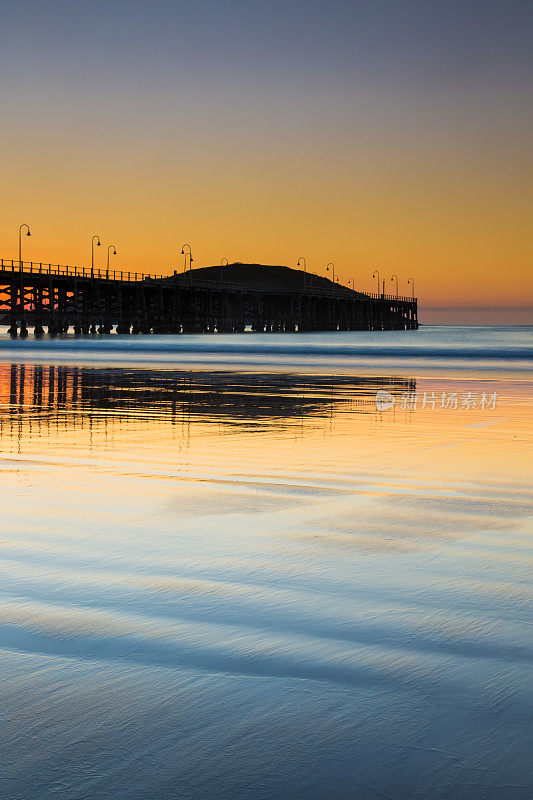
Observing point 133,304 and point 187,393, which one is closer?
point 187,393

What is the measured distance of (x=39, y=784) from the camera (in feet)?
10.2

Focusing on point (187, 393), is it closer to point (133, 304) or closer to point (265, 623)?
point (265, 623)

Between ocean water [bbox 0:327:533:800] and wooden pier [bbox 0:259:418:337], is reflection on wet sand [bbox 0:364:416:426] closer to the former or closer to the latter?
ocean water [bbox 0:327:533:800]

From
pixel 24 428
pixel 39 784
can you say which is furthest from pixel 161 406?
pixel 39 784

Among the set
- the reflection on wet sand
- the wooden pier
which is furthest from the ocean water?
the wooden pier

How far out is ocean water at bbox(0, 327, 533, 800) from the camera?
329 cm

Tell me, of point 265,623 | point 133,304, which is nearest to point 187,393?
point 265,623

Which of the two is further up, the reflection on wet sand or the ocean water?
the reflection on wet sand

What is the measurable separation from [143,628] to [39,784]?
1.65 m

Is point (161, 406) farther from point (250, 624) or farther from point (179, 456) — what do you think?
point (250, 624)

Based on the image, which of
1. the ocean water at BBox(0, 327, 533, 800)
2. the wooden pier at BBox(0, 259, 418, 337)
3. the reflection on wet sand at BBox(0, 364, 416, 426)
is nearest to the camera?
the ocean water at BBox(0, 327, 533, 800)

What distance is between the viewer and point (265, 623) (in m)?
4.84

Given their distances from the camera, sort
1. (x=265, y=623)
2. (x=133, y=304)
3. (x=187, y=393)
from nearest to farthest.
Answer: (x=265, y=623)
(x=187, y=393)
(x=133, y=304)

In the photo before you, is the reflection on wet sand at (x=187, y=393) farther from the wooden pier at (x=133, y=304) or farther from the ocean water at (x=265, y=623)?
the wooden pier at (x=133, y=304)
